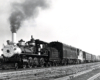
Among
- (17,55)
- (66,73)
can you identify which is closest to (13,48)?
(17,55)

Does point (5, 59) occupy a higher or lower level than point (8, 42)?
lower

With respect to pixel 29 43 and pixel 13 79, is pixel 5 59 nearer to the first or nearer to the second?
pixel 29 43

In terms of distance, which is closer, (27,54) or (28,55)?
(27,54)

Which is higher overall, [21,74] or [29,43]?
[29,43]

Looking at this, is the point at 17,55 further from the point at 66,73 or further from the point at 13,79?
the point at 13,79

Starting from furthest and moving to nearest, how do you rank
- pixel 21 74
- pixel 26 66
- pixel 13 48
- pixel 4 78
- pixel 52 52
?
pixel 52 52 → pixel 26 66 → pixel 13 48 → pixel 21 74 → pixel 4 78

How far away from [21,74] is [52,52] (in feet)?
41.4

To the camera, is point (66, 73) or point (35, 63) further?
point (35, 63)

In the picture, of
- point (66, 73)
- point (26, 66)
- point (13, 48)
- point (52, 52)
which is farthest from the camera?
point (52, 52)

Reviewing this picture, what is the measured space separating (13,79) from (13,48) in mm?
7885

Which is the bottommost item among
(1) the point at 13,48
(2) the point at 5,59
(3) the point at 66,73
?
(3) the point at 66,73

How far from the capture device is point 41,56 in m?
19.7

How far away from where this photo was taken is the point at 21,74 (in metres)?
9.14

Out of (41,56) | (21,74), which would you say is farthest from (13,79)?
(41,56)
